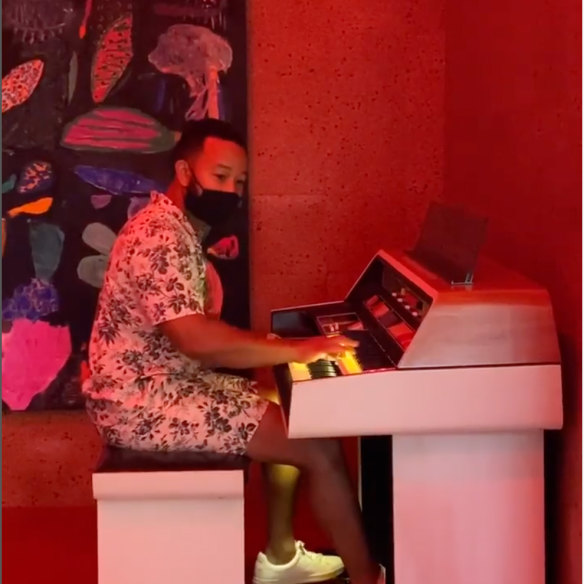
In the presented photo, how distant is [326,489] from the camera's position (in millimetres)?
2018

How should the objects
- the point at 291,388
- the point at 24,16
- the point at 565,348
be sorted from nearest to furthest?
the point at 291,388 → the point at 565,348 → the point at 24,16

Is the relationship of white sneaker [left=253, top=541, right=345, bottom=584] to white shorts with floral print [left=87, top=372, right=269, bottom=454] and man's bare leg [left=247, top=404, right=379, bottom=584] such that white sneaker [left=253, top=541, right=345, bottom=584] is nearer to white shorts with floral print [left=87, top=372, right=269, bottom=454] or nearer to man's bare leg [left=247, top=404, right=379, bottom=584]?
man's bare leg [left=247, top=404, right=379, bottom=584]

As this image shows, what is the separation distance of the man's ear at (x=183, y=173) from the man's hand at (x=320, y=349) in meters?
0.48

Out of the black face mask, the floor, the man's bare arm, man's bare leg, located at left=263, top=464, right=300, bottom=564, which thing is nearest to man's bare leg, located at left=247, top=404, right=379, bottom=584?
the man's bare arm

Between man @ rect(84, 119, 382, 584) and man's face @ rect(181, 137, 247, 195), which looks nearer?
man @ rect(84, 119, 382, 584)

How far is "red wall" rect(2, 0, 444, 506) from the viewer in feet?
9.77

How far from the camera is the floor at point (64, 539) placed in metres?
2.57

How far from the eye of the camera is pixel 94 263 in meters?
2.97

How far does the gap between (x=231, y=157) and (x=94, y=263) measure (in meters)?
1.00

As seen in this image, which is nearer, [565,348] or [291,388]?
[291,388]

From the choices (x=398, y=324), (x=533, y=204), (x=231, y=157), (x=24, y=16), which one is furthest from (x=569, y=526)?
(x=24, y=16)

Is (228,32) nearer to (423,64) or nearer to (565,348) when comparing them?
(423,64)

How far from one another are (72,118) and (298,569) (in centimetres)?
159

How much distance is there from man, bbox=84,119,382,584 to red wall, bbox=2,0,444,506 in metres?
0.88
